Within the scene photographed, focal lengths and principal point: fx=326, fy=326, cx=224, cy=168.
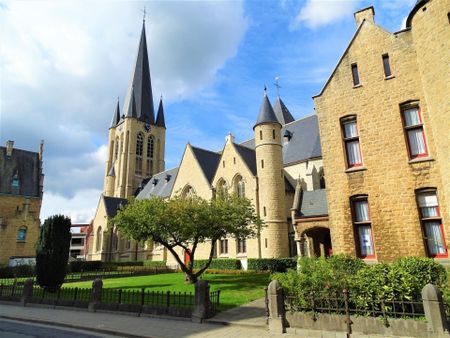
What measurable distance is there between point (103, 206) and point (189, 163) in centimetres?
2155

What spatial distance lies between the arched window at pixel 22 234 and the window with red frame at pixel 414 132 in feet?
151

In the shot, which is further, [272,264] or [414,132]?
[272,264]

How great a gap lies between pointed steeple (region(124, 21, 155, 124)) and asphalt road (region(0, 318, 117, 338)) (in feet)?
184

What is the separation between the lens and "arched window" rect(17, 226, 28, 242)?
42566 mm

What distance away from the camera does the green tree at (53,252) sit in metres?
19.7

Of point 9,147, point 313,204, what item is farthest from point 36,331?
point 9,147

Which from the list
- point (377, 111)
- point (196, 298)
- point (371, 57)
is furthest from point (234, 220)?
point (371, 57)

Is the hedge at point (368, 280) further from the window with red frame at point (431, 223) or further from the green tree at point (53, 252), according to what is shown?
the green tree at point (53, 252)

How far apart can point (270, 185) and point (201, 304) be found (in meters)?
20.6

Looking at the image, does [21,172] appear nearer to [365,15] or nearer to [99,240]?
Result: [99,240]

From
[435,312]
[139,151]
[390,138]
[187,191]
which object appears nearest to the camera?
[435,312]

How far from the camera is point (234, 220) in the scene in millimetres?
20812

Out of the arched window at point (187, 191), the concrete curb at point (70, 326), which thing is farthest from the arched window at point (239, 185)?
the concrete curb at point (70, 326)

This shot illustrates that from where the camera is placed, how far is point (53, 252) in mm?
20000
